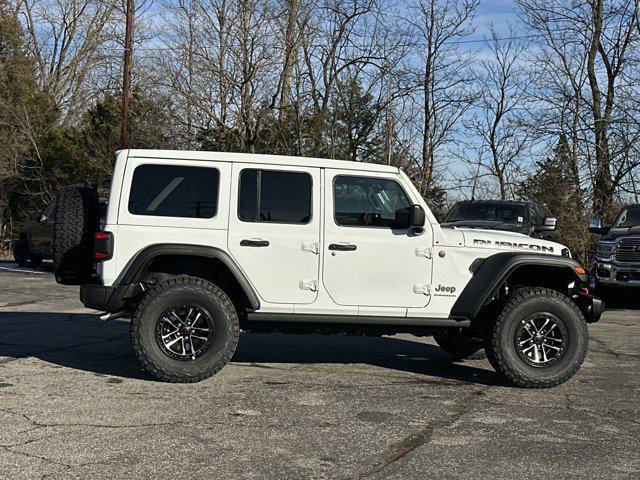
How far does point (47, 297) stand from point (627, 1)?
19833mm

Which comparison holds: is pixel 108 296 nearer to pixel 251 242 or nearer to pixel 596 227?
pixel 251 242

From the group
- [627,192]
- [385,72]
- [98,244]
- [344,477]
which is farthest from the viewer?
[385,72]

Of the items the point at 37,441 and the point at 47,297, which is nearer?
the point at 37,441

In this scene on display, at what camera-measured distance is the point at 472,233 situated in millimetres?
6883

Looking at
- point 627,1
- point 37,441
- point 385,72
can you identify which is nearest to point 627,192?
point 627,1

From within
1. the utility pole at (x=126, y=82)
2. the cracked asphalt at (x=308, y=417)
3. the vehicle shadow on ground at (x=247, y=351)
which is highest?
the utility pole at (x=126, y=82)

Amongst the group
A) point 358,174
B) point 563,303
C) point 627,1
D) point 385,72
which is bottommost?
point 563,303

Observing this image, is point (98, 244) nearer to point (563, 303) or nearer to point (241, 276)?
point (241, 276)

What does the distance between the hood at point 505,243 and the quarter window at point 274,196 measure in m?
1.50

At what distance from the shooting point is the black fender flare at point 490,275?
658cm

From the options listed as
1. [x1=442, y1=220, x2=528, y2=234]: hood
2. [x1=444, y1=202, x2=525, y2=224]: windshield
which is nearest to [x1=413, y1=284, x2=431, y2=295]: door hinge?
[x1=442, y1=220, x2=528, y2=234]: hood

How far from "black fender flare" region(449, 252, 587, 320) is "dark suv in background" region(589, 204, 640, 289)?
6.76 metres

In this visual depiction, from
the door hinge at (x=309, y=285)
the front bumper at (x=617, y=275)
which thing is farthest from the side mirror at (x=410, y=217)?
the front bumper at (x=617, y=275)

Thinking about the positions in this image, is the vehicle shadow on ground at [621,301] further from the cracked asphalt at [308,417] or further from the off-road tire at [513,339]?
the off-road tire at [513,339]
